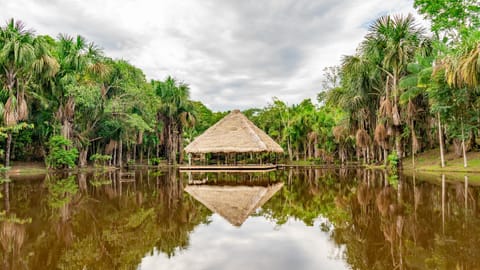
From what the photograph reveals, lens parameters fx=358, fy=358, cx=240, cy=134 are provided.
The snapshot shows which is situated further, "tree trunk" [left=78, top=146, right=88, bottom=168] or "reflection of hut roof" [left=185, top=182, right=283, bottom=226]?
"tree trunk" [left=78, top=146, right=88, bottom=168]

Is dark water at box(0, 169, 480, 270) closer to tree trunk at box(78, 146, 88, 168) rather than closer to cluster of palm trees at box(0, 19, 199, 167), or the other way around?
cluster of palm trees at box(0, 19, 199, 167)

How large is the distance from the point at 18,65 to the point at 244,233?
65.9 feet

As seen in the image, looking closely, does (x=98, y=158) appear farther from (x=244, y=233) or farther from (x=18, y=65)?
(x=244, y=233)

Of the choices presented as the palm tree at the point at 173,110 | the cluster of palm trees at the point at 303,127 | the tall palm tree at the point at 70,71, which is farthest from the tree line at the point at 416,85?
the tall palm tree at the point at 70,71

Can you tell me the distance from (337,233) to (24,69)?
2121 cm

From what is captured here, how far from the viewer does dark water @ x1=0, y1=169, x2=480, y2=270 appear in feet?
12.9

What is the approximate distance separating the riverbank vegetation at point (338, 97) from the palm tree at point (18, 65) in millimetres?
55

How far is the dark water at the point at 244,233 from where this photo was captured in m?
3.92

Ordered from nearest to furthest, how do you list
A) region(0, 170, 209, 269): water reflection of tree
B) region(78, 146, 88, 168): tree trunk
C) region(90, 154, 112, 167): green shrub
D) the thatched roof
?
region(0, 170, 209, 269): water reflection of tree
the thatched roof
region(90, 154, 112, 167): green shrub
region(78, 146, 88, 168): tree trunk

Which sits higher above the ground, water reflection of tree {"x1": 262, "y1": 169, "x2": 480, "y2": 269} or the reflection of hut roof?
water reflection of tree {"x1": 262, "y1": 169, "x2": 480, "y2": 269}

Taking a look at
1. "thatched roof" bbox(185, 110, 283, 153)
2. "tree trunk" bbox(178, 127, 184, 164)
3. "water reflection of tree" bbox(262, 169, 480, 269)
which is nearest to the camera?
"water reflection of tree" bbox(262, 169, 480, 269)

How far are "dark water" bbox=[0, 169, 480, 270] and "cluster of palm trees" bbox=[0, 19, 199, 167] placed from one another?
47.3 feet

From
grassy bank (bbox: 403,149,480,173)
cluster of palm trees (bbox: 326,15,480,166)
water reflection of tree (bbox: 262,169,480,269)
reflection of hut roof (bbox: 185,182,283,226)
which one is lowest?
reflection of hut roof (bbox: 185,182,283,226)

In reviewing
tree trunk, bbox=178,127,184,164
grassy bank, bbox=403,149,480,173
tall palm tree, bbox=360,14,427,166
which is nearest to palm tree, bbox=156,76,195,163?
tree trunk, bbox=178,127,184,164
